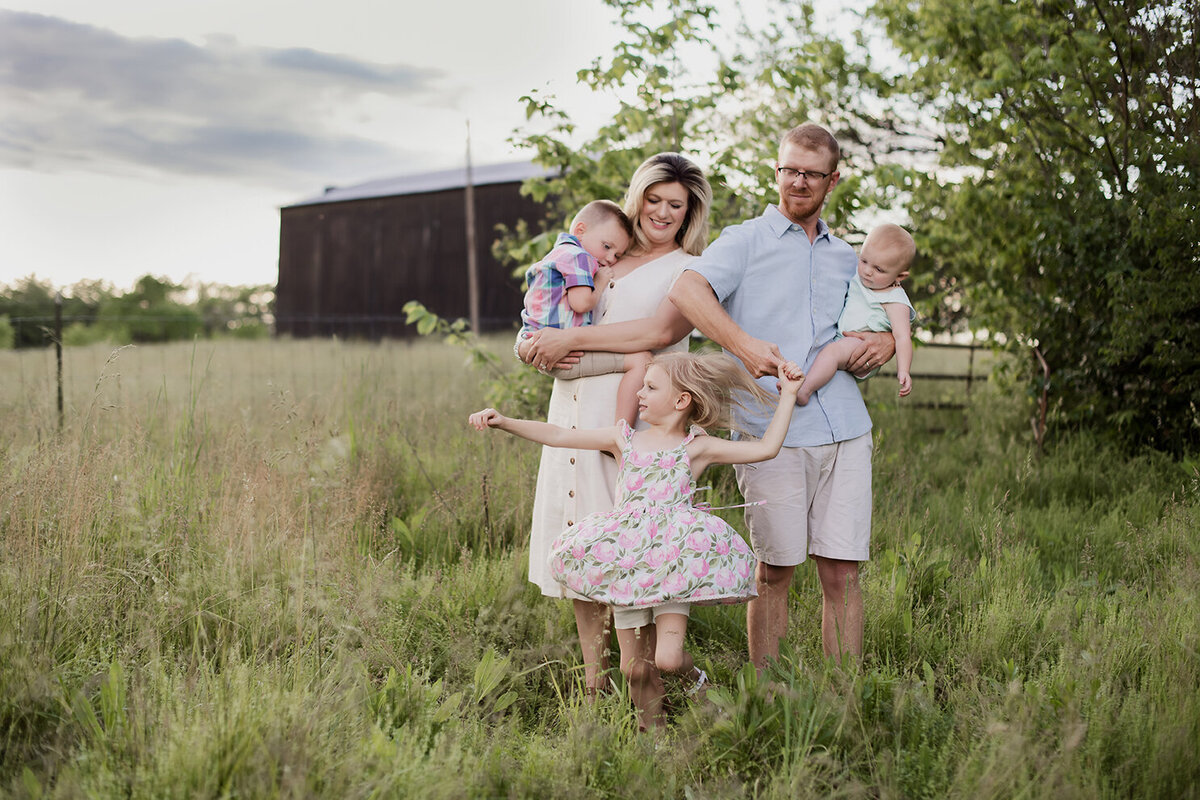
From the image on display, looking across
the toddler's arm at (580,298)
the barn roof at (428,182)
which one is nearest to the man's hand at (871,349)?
the toddler's arm at (580,298)

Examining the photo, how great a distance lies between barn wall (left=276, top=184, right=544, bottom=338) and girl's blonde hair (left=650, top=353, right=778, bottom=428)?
814 inches

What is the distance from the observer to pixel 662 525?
10.1 ft

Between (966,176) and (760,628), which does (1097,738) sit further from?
(966,176)

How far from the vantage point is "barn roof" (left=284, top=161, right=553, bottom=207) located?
26.1m

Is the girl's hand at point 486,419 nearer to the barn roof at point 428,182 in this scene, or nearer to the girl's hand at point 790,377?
the girl's hand at point 790,377

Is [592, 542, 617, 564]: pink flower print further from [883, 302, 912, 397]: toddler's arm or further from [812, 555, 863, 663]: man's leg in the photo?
[883, 302, 912, 397]: toddler's arm

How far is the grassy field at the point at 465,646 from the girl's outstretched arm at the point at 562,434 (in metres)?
0.86

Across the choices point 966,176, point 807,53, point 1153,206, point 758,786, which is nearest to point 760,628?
point 758,786

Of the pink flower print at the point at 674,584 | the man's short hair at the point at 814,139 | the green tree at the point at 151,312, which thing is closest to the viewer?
the pink flower print at the point at 674,584

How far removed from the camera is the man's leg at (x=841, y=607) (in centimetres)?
341

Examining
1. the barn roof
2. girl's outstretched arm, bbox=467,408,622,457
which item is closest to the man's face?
girl's outstretched arm, bbox=467,408,622,457

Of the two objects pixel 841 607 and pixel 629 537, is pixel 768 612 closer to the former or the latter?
pixel 841 607

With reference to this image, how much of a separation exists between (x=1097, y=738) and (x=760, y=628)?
1200 millimetres

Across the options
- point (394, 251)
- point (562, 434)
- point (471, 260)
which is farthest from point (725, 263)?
point (394, 251)
